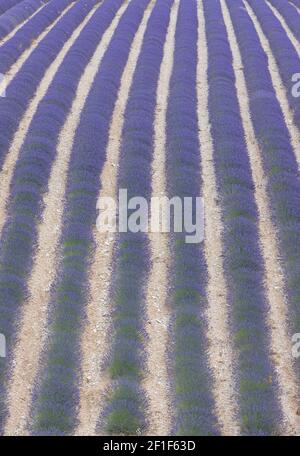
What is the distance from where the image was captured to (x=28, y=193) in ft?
47.6

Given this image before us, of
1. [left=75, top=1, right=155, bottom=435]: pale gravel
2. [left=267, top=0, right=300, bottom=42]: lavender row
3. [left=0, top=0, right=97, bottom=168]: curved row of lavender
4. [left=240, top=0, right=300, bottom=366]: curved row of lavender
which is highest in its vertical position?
[left=267, top=0, right=300, bottom=42]: lavender row

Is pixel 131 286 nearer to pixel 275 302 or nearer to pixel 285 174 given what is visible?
pixel 275 302

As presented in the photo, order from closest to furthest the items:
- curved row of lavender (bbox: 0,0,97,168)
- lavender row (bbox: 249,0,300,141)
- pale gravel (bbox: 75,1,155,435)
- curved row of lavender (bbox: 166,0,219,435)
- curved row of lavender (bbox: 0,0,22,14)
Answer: curved row of lavender (bbox: 166,0,219,435), pale gravel (bbox: 75,1,155,435), curved row of lavender (bbox: 0,0,97,168), lavender row (bbox: 249,0,300,141), curved row of lavender (bbox: 0,0,22,14)

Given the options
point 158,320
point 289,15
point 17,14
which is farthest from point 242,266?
point 17,14

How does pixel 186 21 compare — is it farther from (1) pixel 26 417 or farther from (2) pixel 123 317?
(1) pixel 26 417

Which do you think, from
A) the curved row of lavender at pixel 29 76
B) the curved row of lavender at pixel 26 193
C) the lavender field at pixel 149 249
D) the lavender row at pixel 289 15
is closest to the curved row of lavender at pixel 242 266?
the lavender field at pixel 149 249

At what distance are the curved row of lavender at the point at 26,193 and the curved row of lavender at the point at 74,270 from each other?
0.72 meters

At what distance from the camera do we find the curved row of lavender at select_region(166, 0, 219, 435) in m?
9.25

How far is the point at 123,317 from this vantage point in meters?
11.1

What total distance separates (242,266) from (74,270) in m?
3.77

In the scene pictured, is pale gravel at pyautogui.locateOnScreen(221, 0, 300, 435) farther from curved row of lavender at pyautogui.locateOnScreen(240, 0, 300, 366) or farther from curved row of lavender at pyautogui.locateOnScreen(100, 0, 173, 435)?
curved row of lavender at pyautogui.locateOnScreen(100, 0, 173, 435)

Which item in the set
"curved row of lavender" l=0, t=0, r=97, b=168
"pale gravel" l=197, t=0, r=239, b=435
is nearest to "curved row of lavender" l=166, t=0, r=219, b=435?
"pale gravel" l=197, t=0, r=239, b=435

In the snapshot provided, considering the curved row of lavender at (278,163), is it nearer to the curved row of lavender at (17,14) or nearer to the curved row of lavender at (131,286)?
the curved row of lavender at (131,286)

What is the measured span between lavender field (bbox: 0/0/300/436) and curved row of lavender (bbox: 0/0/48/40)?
Answer: 3.60 m
